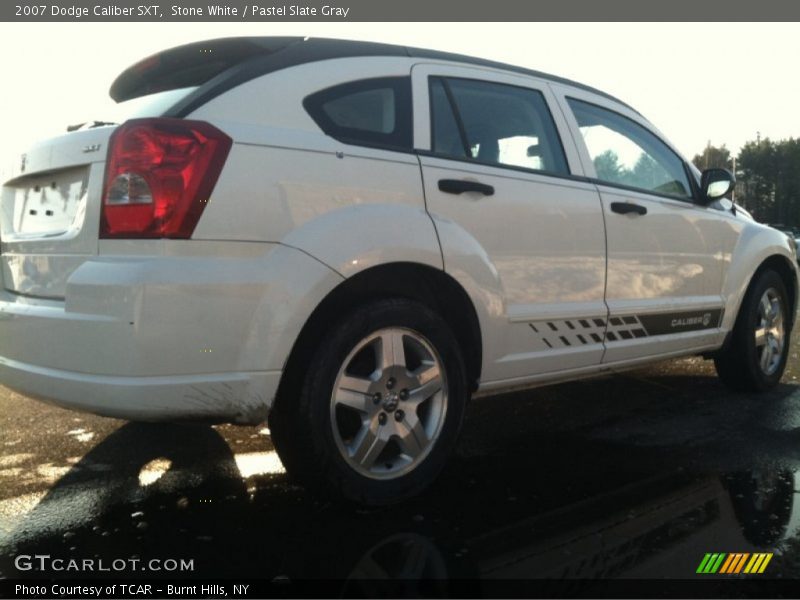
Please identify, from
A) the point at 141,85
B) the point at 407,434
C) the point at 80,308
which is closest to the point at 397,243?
the point at 407,434

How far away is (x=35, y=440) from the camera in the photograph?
3820mm

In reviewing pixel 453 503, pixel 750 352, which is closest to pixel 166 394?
pixel 453 503

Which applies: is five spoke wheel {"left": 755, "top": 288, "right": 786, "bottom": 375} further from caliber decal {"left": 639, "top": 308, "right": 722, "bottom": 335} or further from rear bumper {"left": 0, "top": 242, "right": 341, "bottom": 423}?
rear bumper {"left": 0, "top": 242, "right": 341, "bottom": 423}

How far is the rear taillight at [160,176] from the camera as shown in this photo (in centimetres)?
236

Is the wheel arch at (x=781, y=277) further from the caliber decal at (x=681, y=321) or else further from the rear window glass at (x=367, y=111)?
the rear window glass at (x=367, y=111)

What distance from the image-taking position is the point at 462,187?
3039 millimetres

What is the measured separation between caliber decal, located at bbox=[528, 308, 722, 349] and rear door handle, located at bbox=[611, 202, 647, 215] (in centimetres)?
55

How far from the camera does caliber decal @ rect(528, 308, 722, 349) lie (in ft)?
11.2

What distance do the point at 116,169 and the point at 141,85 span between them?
0.81 metres

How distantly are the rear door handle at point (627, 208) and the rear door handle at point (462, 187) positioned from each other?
927 mm

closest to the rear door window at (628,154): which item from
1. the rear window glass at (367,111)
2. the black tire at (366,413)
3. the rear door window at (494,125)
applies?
the rear door window at (494,125)

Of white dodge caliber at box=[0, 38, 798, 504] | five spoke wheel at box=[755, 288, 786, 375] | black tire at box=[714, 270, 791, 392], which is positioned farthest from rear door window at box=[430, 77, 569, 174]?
five spoke wheel at box=[755, 288, 786, 375]

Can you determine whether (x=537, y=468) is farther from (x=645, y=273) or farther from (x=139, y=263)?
(x=139, y=263)

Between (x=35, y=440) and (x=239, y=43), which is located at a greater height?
(x=239, y=43)
